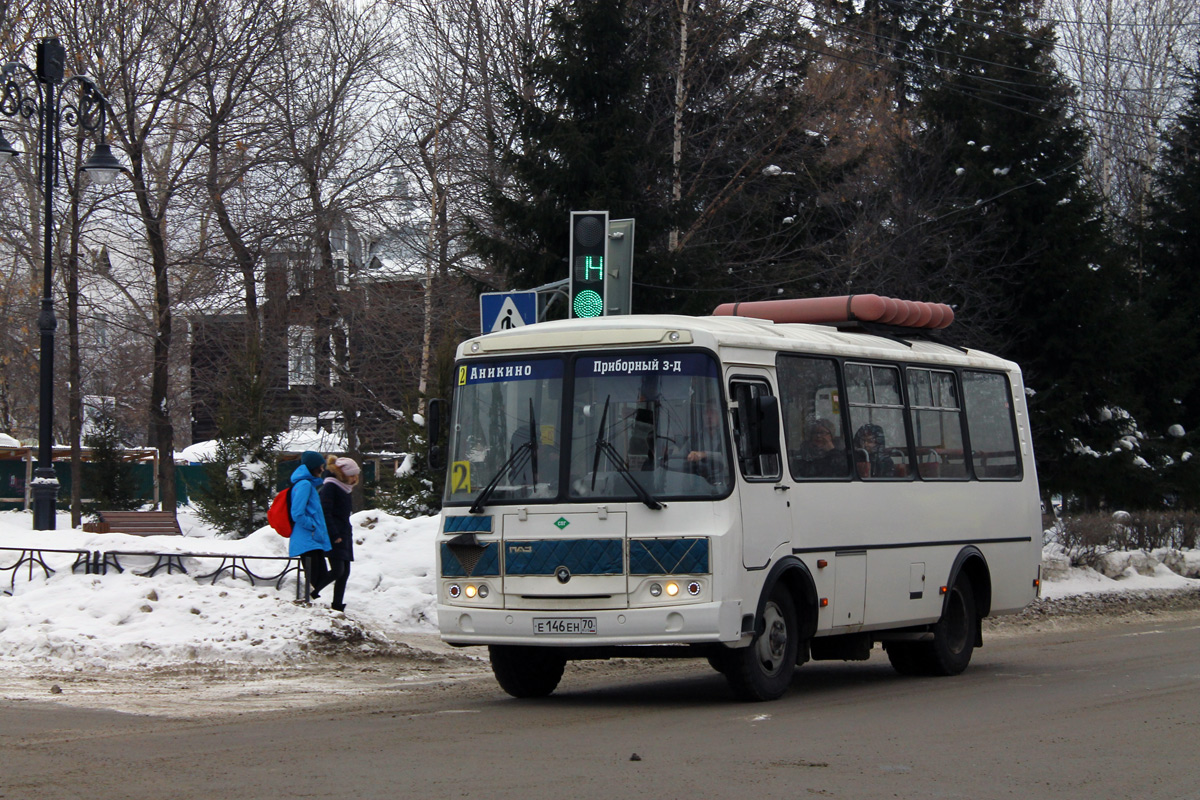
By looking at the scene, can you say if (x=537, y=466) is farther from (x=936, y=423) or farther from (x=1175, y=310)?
(x=1175, y=310)

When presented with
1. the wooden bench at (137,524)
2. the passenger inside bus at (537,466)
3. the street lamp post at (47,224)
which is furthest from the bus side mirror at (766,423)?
the street lamp post at (47,224)

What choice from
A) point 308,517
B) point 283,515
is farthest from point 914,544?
point 283,515

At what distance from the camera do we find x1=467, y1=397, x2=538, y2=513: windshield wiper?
405 inches

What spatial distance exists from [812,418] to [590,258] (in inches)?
139

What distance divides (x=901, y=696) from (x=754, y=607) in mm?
1986

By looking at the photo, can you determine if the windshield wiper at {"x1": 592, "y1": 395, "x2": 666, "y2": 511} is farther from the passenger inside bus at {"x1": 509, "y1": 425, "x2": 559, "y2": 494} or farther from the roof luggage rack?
the roof luggage rack

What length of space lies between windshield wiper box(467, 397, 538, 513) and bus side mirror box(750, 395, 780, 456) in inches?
62.0

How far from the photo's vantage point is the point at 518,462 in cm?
1034

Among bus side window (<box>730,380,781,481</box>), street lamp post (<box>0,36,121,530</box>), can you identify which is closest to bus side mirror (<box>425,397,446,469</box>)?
bus side window (<box>730,380,781,481</box>)

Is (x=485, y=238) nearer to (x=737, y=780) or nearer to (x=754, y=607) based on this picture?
(x=754, y=607)

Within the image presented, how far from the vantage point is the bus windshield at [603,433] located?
992 centimetres

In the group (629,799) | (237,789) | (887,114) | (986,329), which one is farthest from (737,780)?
(887,114)

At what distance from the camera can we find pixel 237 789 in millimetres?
6848

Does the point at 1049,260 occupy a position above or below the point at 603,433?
above
